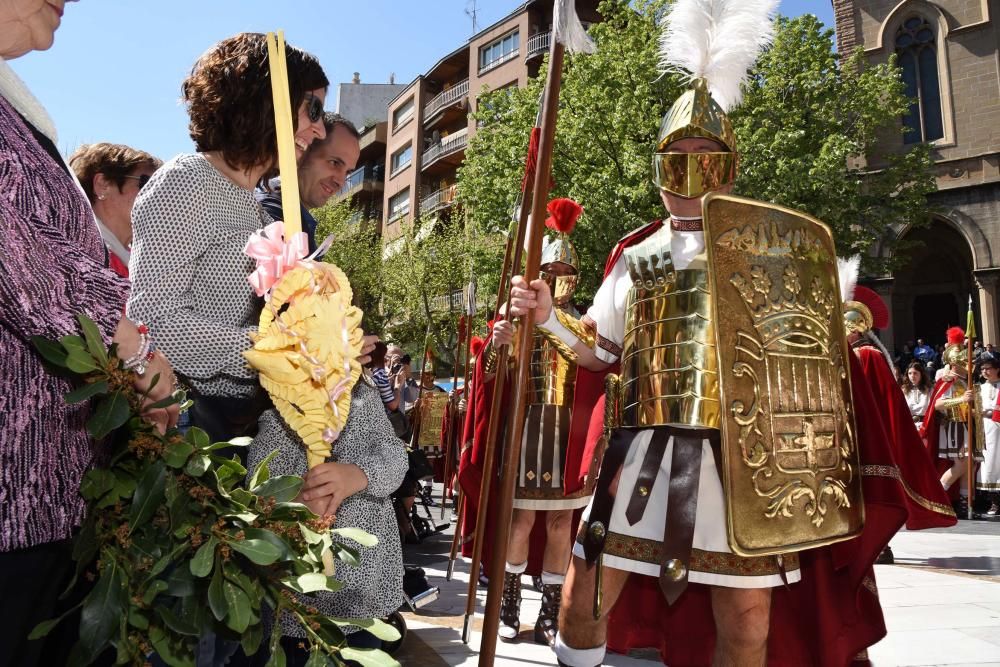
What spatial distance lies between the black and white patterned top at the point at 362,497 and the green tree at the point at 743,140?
1350 centimetres

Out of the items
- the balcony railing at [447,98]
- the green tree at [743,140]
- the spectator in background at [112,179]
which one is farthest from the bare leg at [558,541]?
the balcony railing at [447,98]

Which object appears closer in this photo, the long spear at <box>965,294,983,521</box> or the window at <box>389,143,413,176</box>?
the long spear at <box>965,294,983,521</box>

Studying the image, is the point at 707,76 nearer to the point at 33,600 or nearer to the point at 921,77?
the point at 33,600

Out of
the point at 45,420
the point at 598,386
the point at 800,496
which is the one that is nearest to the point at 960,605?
the point at 598,386

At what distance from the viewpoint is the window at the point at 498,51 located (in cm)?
3328

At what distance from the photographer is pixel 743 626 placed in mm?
2299

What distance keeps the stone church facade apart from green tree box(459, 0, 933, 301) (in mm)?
2944

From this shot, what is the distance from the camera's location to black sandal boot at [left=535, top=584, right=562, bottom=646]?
395cm

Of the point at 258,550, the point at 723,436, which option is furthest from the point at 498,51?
the point at 258,550

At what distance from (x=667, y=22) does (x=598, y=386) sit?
78.7 inches

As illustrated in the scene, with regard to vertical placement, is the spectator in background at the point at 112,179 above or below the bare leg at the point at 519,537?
above

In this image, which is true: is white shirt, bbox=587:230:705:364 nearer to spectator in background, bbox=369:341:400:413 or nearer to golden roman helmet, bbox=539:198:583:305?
golden roman helmet, bbox=539:198:583:305

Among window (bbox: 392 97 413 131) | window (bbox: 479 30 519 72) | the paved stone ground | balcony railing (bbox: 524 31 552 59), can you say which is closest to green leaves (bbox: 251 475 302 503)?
the paved stone ground

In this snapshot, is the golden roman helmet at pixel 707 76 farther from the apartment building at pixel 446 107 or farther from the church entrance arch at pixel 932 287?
the apartment building at pixel 446 107
